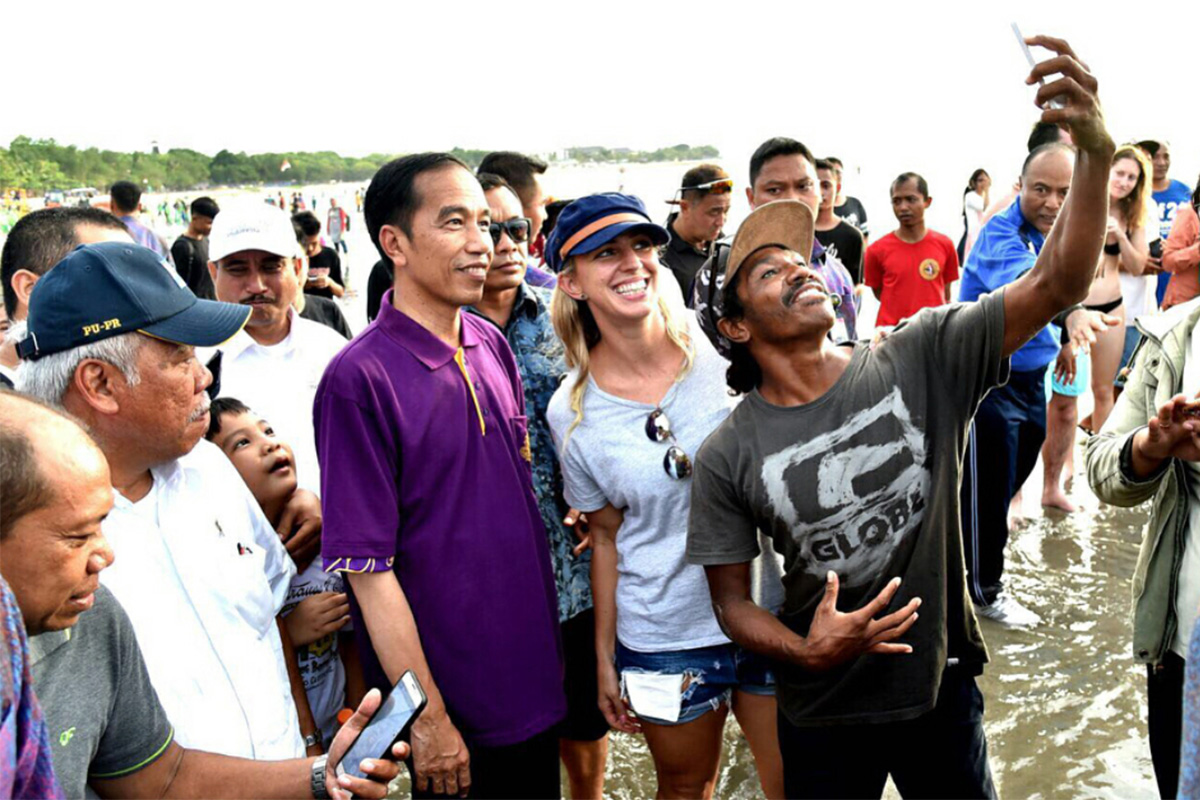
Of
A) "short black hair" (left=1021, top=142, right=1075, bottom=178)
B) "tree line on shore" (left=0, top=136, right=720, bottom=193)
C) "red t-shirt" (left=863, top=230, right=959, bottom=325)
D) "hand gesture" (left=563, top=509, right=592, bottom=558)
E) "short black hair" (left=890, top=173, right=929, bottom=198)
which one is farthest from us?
"tree line on shore" (left=0, top=136, right=720, bottom=193)

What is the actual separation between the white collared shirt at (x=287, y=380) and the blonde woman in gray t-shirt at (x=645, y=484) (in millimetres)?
1020

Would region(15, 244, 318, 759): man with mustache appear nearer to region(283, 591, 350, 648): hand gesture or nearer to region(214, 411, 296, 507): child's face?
region(283, 591, 350, 648): hand gesture

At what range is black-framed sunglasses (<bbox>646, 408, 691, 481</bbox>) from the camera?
2559 millimetres

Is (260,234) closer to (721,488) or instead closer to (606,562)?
(606,562)

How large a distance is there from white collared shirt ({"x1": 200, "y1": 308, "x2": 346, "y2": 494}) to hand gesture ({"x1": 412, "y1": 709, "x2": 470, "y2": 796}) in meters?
1.05

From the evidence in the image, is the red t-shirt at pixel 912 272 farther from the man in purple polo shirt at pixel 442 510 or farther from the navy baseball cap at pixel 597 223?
the man in purple polo shirt at pixel 442 510

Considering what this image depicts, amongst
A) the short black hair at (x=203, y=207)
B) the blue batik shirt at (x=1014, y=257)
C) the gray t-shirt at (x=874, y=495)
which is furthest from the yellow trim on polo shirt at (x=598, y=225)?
the short black hair at (x=203, y=207)

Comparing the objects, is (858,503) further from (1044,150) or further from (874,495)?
(1044,150)

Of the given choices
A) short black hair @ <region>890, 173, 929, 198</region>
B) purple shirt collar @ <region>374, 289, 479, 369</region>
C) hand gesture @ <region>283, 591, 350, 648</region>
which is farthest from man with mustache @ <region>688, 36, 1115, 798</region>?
short black hair @ <region>890, 173, 929, 198</region>

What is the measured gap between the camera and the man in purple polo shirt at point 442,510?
7.56 feet

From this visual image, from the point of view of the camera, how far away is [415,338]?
2447 millimetres

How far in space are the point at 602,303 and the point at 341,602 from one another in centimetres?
122

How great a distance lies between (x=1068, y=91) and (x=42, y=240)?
311 centimetres

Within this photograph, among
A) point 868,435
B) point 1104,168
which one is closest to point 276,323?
point 868,435
